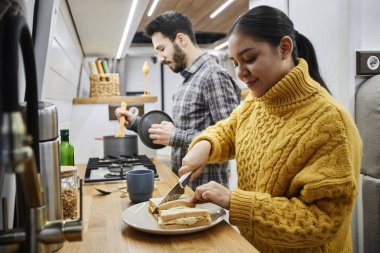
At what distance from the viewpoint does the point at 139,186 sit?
1.21m

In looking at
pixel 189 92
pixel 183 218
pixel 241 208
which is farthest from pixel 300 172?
pixel 189 92

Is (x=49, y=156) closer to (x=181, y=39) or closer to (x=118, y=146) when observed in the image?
(x=118, y=146)

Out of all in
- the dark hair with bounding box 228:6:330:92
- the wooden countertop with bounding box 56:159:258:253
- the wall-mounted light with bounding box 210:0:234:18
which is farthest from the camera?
the wall-mounted light with bounding box 210:0:234:18

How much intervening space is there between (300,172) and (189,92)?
1092mm

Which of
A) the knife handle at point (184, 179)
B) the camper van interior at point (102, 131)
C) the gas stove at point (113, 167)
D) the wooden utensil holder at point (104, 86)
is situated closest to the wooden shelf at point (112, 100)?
the camper van interior at point (102, 131)

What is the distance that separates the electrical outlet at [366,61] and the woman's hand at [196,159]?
0.91m

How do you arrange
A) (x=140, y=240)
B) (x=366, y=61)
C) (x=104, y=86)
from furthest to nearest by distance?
(x=104, y=86) < (x=366, y=61) < (x=140, y=240)

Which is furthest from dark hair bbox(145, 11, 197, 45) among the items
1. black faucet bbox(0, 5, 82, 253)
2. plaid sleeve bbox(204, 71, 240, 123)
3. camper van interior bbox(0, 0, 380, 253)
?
black faucet bbox(0, 5, 82, 253)

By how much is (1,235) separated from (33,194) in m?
0.14

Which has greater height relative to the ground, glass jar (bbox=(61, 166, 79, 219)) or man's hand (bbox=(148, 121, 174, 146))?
man's hand (bbox=(148, 121, 174, 146))

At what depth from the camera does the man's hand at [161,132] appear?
188 cm

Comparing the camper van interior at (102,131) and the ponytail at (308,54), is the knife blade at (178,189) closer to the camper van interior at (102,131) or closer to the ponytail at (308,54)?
the camper van interior at (102,131)

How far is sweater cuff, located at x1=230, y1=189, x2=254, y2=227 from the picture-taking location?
0.94m

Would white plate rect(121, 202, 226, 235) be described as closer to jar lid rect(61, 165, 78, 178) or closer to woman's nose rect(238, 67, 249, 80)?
jar lid rect(61, 165, 78, 178)
